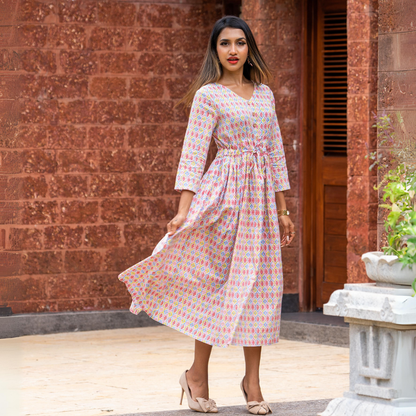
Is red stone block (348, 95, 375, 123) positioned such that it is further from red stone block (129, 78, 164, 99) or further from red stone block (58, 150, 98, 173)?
red stone block (58, 150, 98, 173)

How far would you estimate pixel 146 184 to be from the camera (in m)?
8.99

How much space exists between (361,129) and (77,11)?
8.65 feet

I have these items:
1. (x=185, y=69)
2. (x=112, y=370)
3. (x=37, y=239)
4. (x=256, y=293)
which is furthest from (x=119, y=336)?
(x=256, y=293)

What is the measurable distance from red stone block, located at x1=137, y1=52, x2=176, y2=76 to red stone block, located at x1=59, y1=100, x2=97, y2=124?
517 mm

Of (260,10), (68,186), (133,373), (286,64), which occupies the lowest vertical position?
(133,373)

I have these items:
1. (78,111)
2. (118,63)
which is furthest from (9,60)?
(118,63)

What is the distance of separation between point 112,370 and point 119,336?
165cm

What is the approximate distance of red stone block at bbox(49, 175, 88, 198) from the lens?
866 cm

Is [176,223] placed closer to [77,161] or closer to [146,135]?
[77,161]

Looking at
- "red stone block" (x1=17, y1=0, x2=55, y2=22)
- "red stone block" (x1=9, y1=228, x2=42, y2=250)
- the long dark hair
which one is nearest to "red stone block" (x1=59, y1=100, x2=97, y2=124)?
"red stone block" (x1=17, y1=0, x2=55, y2=22)

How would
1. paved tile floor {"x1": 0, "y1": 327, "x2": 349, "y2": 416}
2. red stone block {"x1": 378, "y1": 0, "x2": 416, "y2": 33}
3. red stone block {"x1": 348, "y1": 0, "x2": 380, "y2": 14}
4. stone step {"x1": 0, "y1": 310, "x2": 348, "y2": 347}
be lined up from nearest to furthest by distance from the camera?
paved tile floor {"x1": 0, "y1": 327, "x2": 349, "y2": 416}
red stone block {"x1": 378, "y1": 0, "x2": 416, "y2": 33}
red stone block {"x1": 348, "y1": 0, "x2": 380, "y2": 14}
stone step {"x1": 0, "y1": 310, "x2": 348, "y2": 347}

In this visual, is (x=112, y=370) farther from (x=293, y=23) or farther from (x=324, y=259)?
(x=293, y=23)

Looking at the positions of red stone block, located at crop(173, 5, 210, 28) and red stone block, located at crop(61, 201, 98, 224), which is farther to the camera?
red stone block, located at crop(173, 5, 210, 28)

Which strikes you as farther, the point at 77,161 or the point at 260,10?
the point at 77,161
